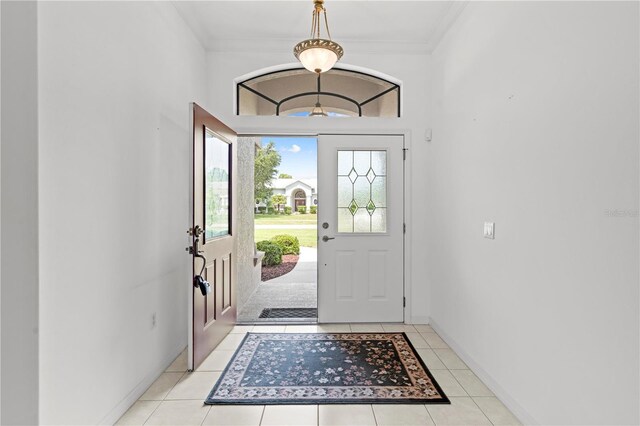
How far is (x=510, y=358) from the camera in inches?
85.7

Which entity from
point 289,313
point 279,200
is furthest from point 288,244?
point 289,313

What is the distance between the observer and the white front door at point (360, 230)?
3762mm

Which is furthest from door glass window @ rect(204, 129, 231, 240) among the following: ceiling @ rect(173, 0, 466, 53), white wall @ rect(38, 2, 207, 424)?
ceiling @ rect(173, 0, 466, 53)

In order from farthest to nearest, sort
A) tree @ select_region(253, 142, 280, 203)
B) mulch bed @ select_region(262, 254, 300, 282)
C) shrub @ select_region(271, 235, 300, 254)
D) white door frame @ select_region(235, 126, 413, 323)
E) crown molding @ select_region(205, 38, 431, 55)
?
shrub @ select_region(271, 235, 300, 254) < tree @ select_region(253, 142, 280, 203) < mulch bed @ select_region(262, 254, 300, 282) < white door frame @ select_region(235, 126, 413, 323) < crown molding @ select_region(205, 38, 431, 55)

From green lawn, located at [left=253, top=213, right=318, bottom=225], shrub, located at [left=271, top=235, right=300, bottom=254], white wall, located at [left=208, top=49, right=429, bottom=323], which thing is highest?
white wall, located at [left=208, top=49, right=429, bottom=323]

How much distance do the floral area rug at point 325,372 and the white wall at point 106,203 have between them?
65 cm

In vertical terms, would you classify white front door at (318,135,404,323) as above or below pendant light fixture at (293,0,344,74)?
below

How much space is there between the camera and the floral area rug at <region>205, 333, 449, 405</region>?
229 centimetres

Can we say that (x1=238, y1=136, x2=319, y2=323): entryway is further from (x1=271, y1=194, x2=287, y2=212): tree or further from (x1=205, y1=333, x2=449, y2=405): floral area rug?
(x1=205, y1=333, x2=449, y2=405): floral area rug


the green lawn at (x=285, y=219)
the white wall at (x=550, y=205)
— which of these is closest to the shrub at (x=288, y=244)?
the green lawn at (x=285, y=219)

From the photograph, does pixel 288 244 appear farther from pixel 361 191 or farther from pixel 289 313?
pixel 361 191

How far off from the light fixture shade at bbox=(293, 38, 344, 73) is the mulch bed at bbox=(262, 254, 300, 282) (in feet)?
16.6

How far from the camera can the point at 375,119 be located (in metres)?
3.76

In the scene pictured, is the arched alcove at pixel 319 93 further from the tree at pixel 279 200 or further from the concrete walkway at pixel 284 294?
the tree at pixel 279 200
